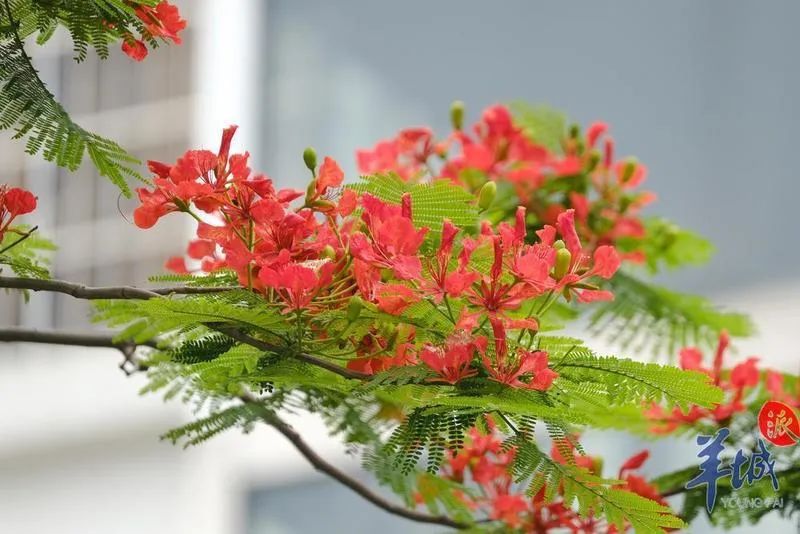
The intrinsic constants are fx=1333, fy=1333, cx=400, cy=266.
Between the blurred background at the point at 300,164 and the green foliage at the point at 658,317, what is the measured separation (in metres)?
1.78

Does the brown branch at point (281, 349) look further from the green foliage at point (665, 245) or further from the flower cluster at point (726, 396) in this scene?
the green foliage at point (665, 245)

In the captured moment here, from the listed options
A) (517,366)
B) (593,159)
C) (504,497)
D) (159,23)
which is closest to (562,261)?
(517,366)

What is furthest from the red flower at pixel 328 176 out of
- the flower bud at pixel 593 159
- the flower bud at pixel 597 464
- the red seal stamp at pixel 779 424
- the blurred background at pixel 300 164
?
the blurred background at pixel 300 164

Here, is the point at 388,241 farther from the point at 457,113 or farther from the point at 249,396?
the point at 457,113

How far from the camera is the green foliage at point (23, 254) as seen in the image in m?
0.77

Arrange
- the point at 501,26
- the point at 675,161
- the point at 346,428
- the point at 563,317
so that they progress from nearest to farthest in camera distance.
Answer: the point at 346,428 → the point at 563,317 → the point at 675,161 → the point at 501,26

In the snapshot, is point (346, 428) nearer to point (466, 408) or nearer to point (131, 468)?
point (466, 408)

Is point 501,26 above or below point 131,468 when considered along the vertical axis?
above

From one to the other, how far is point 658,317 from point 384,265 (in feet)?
1.98

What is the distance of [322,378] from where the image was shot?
71 centimetres

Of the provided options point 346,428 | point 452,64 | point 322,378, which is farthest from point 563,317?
point 452,64

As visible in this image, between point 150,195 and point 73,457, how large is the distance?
9.20ft

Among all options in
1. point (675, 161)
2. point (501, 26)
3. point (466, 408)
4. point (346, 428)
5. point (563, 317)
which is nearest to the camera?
point (466, 408)

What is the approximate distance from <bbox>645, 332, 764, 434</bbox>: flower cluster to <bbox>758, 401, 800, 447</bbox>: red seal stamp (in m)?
0.03
